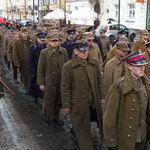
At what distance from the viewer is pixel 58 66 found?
613 cm

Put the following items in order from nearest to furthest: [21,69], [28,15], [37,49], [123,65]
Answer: [123,65], [37,49], [21,69], [28,15]

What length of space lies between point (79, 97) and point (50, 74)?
1.50 meters

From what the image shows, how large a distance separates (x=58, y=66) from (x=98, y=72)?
4.70ft

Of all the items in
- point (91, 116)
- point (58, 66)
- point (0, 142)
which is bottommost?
point (0, 142)

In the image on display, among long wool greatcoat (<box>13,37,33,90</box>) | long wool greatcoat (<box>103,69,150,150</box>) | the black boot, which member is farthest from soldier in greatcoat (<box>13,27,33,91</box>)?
long wool greatcoat (<box>103,69,150,150</box>)

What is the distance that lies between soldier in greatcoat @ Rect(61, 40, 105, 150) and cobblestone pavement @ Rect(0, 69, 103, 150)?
47 centimetres

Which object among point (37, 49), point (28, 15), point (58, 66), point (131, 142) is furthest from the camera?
point (28, 15)

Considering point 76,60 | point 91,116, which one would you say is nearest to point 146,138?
point 91,116

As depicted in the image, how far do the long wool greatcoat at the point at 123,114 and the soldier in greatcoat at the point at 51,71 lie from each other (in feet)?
8.94

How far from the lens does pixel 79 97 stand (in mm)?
4762

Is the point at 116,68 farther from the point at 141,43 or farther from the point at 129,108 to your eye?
the point at 141,43

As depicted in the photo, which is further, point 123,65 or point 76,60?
point 123,65

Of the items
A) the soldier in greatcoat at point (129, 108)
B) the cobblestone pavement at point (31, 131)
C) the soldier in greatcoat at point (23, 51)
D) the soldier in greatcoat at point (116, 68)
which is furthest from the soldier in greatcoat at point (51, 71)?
the soldier in greatcoat at point (23, 51)

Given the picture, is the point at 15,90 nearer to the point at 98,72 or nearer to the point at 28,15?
the point at 98,72
